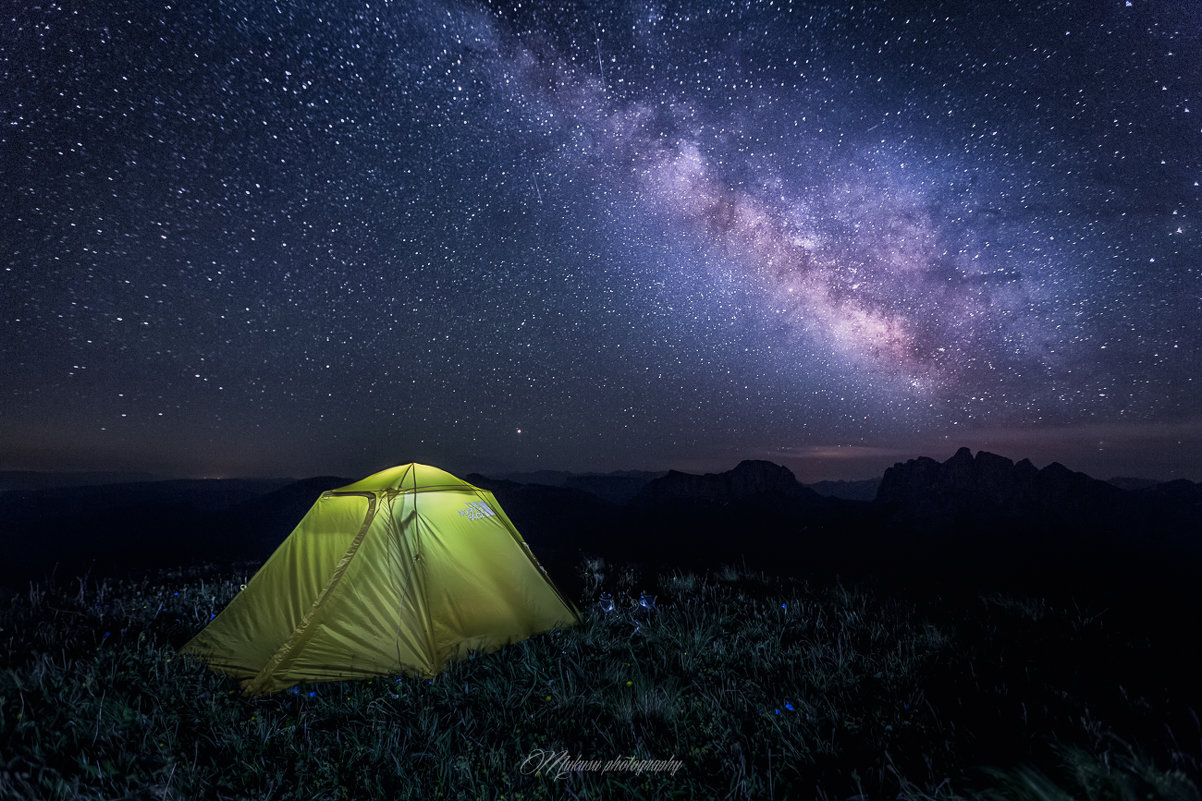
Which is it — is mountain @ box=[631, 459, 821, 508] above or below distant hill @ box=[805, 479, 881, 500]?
above

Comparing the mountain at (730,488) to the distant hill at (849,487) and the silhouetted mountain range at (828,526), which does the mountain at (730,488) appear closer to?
the silhouetted mountain range at (828,526)

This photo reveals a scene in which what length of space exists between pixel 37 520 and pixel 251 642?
6355 inches

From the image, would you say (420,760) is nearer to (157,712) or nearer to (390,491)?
(157,712)

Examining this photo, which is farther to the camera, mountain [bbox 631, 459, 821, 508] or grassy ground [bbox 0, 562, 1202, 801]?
mountain [bbox 631, 459, 821, 508]

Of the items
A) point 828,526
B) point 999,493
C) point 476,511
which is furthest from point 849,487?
point 476,511

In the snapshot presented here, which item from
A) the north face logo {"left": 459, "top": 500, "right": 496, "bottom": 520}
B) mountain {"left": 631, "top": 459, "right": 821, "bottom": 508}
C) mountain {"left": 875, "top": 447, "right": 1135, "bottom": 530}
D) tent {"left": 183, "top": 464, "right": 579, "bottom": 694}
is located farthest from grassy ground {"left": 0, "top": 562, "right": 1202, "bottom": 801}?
mountain {"left": 631, "top": 459, "right": 821, "bottom": 508}

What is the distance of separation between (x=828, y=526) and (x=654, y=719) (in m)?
56.3

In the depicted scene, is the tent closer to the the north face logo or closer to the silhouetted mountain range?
the the north face logo

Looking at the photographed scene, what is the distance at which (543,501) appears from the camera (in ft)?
240

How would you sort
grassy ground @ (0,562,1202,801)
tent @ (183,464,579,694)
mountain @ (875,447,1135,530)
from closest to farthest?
grassy ground @ (0,562,1202,801)
tent @ (183,464,579,694)
mountain @ (875,447,1135,530)

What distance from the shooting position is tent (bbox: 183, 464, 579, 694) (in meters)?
4.69

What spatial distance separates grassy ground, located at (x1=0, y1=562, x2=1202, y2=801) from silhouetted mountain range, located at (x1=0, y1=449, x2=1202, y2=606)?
21.4 metres

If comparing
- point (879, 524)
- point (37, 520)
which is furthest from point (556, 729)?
point (37, 520)

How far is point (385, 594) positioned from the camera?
5.02m
